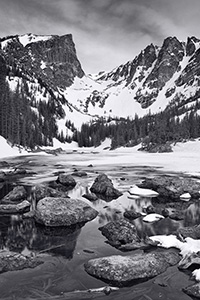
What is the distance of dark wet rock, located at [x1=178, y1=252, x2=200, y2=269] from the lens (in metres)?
9.53

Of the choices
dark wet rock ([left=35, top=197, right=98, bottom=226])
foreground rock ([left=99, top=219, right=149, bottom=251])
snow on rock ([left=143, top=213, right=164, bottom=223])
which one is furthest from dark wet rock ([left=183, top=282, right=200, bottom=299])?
dark wet rock ([left=35, top=197, right=98, bottom=226])

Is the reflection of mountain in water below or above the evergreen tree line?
below

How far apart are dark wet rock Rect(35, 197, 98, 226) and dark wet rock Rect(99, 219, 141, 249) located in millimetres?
2247

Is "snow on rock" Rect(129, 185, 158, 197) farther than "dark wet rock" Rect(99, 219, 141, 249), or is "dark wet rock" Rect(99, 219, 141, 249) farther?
"snow on rock" Rect(129, 185, 158, 197)

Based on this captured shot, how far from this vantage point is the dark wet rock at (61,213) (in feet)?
47.4

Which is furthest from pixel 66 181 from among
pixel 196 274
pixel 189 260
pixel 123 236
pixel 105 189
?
pixel 196 274

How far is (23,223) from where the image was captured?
1453 cm

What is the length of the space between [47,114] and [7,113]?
113m

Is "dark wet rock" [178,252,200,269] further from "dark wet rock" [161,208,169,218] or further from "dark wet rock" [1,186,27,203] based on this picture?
"dark wet rock" [1,186,27,203]

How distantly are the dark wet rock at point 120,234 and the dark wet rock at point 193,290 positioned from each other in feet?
13.0

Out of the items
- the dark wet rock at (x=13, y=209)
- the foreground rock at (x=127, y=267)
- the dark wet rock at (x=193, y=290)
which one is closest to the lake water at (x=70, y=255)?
the dark wet rock at (x=193, y=290)

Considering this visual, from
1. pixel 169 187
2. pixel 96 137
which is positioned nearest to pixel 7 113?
pixel 169 187

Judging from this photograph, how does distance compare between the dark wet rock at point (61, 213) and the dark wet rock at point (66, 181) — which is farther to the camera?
the dark wet rock at point (66, 181)

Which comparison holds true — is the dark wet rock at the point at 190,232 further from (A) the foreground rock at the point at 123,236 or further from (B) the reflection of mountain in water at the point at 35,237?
(B) the reflection of mountain in water at the point at 35,237
